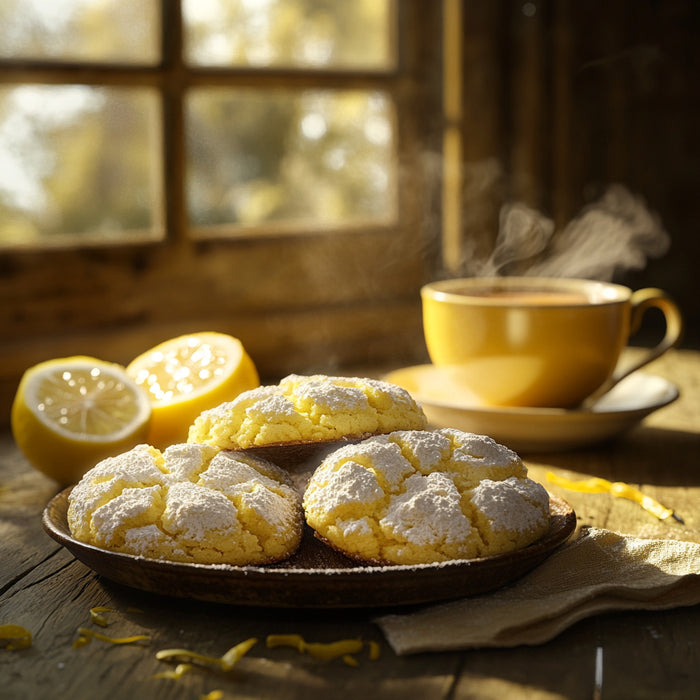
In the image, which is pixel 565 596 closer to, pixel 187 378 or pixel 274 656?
pixel 274 656

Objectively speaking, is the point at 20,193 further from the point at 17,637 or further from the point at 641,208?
the point at 17,637

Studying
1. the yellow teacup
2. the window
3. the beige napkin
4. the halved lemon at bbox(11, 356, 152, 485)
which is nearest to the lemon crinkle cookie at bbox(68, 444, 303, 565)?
the beige napkin

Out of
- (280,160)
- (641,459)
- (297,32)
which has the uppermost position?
(297,32)

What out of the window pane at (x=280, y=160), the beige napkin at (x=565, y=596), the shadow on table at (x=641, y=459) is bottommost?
the shadow on table at (x=641, y=459)

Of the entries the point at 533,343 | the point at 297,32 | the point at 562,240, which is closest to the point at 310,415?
the point at 533,343

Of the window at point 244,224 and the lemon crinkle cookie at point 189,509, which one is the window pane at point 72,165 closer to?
the window at point 244,224

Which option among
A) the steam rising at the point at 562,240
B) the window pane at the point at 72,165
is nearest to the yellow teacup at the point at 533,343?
the steam rising at the point at 562,240
